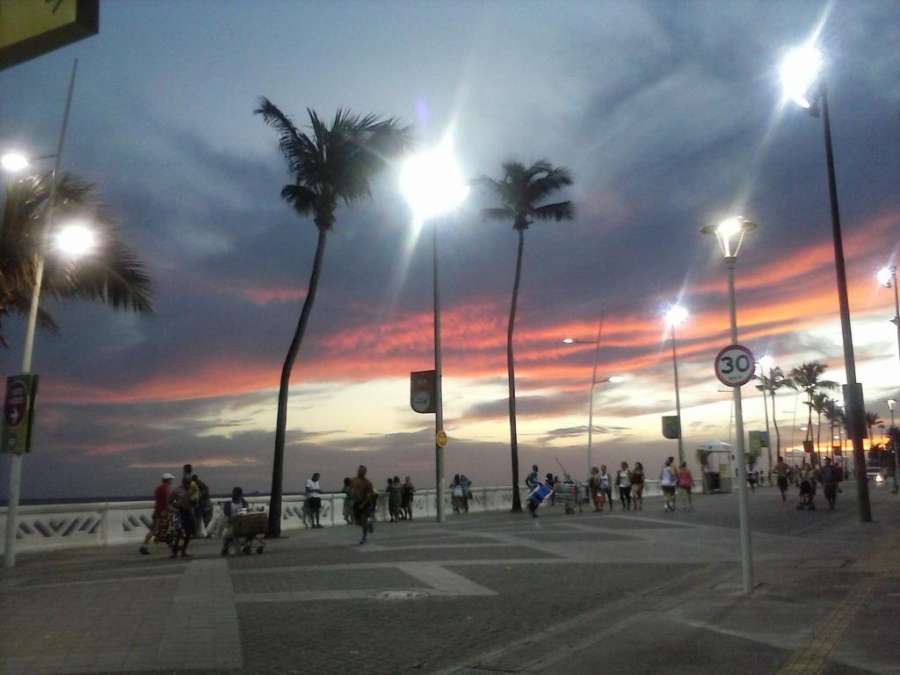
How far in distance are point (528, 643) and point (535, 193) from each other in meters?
33.0

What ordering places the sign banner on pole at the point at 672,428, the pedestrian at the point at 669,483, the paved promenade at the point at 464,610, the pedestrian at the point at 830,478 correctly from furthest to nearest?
1. the sign banner on pole at the point at 672,428
2. the pedestrian at the point at 669,483
3. the pedestrian at the point at 830,478
4. the paved promenade at the point at 464,610

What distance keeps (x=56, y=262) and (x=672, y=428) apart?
3725 centimetres

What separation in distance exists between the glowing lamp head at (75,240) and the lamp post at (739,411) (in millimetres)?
13320

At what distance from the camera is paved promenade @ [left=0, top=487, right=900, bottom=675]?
25.6 ft

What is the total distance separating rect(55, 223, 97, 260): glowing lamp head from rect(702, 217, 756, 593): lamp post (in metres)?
13.3

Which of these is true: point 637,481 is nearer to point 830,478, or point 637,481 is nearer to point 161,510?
point 830,478

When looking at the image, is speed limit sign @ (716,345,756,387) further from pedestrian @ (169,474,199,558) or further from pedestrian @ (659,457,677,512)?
pedestrian @ (659,457,677,512)

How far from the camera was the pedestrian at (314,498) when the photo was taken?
27297 mm

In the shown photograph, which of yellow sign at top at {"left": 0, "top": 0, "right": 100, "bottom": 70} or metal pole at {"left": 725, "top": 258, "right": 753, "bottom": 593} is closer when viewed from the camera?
yellow sign at top at {"left": 0, "top": 0, "right": 100, "bottom": 70}

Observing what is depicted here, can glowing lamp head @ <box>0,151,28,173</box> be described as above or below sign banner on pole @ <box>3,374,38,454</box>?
above

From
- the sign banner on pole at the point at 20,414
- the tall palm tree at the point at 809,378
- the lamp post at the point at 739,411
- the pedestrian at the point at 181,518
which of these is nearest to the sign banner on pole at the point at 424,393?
the pedestrian at the point at 181,518

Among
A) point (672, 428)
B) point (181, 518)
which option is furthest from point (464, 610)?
point (672, 428)

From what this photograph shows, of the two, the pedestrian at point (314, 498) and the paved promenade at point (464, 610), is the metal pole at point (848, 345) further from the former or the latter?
the pedestrian at point (314, 498)

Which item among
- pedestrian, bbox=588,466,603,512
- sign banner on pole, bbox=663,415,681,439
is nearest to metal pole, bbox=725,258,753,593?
pedestrian, bbox=588,466,603,512
